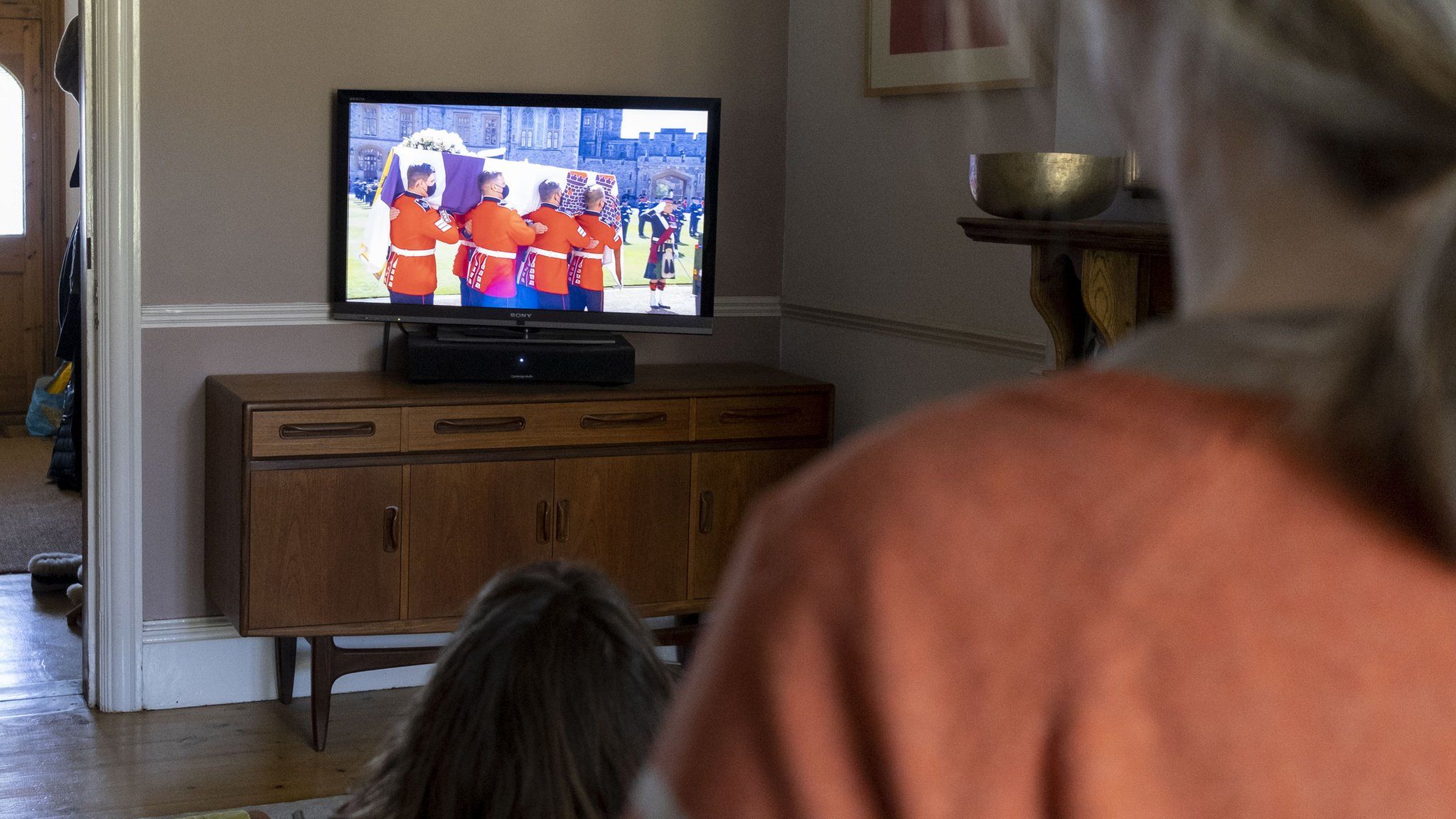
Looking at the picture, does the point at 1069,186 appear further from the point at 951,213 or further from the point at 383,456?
the point at 383,456

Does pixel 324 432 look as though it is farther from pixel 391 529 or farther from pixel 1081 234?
pixel 1081 234

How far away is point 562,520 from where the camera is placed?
11.9ft

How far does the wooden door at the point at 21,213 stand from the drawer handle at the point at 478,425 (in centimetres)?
568

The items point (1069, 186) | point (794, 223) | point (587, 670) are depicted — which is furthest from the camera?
point (794, 223)

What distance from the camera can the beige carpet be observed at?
543cm

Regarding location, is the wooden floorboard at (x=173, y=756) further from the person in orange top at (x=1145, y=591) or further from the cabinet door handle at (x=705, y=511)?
the person in orange top at (x=1145, y=591)

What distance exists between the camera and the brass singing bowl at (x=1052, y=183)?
8.28 ft

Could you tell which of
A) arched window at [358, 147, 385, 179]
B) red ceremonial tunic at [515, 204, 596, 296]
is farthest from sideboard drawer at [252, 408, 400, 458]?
arched window at [358, 147, 385, 179]

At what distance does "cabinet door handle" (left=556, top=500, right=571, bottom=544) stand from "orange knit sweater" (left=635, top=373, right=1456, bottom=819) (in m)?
3.28

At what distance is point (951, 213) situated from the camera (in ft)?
11.9

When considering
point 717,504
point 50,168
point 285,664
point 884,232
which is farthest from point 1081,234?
point 50,168

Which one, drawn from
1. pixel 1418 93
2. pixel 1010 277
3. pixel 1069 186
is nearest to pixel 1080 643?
pixel 1418 93

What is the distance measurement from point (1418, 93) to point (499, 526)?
330 cm

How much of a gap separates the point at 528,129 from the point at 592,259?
39 centimetres
